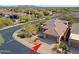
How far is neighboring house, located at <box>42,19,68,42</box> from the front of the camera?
2.79 meters

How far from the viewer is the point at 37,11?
2977 mm

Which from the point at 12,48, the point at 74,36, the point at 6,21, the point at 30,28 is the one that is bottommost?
the point at 12,48

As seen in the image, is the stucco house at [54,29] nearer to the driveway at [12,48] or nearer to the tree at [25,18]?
the tree at [25,18]

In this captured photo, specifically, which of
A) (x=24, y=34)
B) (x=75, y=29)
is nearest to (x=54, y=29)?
(x=75, y=29)

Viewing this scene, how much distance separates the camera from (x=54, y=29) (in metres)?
2.84

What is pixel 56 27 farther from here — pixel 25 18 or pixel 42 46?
pixel 25 18

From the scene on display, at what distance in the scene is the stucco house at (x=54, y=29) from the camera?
2.79 m

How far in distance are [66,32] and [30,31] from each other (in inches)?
28.4

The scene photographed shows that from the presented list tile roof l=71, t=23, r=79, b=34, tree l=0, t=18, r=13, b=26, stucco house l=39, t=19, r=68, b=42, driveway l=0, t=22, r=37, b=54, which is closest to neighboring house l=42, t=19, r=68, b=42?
stucco house l=39, t=19, r=68, b=42

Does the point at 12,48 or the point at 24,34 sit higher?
the point at 24,34

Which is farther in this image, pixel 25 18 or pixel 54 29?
pixel 25 18

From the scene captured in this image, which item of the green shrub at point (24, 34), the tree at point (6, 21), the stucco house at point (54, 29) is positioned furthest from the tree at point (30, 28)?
the tree at point (6, 21)
